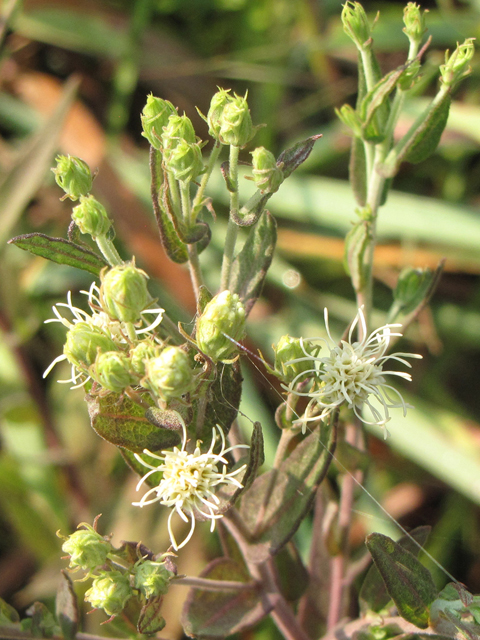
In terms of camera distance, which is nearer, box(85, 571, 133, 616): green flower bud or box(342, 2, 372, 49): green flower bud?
box(85, 571, 133, 616): green flower bud

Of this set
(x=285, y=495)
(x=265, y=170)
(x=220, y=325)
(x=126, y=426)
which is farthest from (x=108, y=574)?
(x=265, y=170)

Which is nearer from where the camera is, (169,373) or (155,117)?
(169,373)

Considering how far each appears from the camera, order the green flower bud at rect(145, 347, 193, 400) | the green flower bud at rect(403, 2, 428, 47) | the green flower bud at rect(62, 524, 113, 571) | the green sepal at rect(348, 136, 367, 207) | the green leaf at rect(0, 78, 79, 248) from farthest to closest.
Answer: the green leaf at rect(0, 78, 79, 248) < the green sepal at rect(348, 136, 367, 207) < the green flower bud at rect(403, 2, 428, 47) < the green flower bud at rect(62, 524, 113, 571) < the green flower bud at rect(145, 347, 193, 400)

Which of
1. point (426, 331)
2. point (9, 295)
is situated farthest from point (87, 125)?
point (426, 331)

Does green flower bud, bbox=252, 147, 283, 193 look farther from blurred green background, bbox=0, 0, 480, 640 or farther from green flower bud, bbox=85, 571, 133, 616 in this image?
blurred green background, bbox=0, 0, 480, 640

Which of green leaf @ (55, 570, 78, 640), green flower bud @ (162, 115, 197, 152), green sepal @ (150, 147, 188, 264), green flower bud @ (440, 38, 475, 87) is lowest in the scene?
green leaf @ (55, 570, 78, 640)

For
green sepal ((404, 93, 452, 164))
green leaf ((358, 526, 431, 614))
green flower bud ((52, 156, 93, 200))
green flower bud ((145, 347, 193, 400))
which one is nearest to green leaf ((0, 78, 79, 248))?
green flower bud ((52, 156, 93, 200))

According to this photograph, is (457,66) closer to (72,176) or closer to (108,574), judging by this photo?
(72,176)
